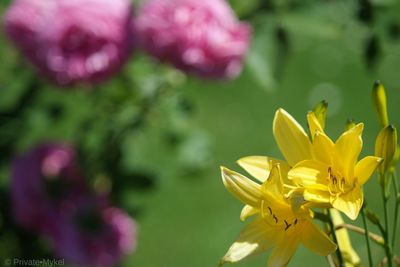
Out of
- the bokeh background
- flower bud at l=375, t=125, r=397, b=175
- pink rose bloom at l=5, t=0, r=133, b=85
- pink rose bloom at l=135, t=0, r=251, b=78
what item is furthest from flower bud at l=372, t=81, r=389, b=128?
pink rose bloom at l=5, t=0, r=133, b=85

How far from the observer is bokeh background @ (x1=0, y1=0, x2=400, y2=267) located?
1.61m

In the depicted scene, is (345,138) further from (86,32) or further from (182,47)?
(86,32)

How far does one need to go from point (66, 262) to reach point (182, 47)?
21.2 inches

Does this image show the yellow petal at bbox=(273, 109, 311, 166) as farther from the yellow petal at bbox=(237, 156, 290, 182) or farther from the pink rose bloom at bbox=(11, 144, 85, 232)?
the pink rose bloom at bbox=(11, 144, 85, 232)

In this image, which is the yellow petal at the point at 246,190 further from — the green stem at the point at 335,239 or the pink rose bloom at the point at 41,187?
the pink rose bloom at the point at 41,187

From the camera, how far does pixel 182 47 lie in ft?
5.33

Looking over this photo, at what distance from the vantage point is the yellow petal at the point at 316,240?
76 centimetres

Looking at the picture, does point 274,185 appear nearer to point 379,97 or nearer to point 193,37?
point 379,97

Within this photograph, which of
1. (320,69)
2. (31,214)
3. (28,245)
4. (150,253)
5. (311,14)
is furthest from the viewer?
(320,69)

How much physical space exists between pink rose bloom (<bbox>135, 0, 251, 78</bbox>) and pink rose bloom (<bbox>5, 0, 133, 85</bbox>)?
0.05 m

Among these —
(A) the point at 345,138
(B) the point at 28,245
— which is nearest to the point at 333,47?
(B) the point at 28,245

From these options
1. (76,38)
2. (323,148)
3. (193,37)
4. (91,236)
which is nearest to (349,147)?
(323,148)

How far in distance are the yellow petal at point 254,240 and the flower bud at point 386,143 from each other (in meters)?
0.11

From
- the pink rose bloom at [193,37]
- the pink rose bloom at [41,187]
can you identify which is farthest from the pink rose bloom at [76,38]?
the pink rose bloom at [41,187]
